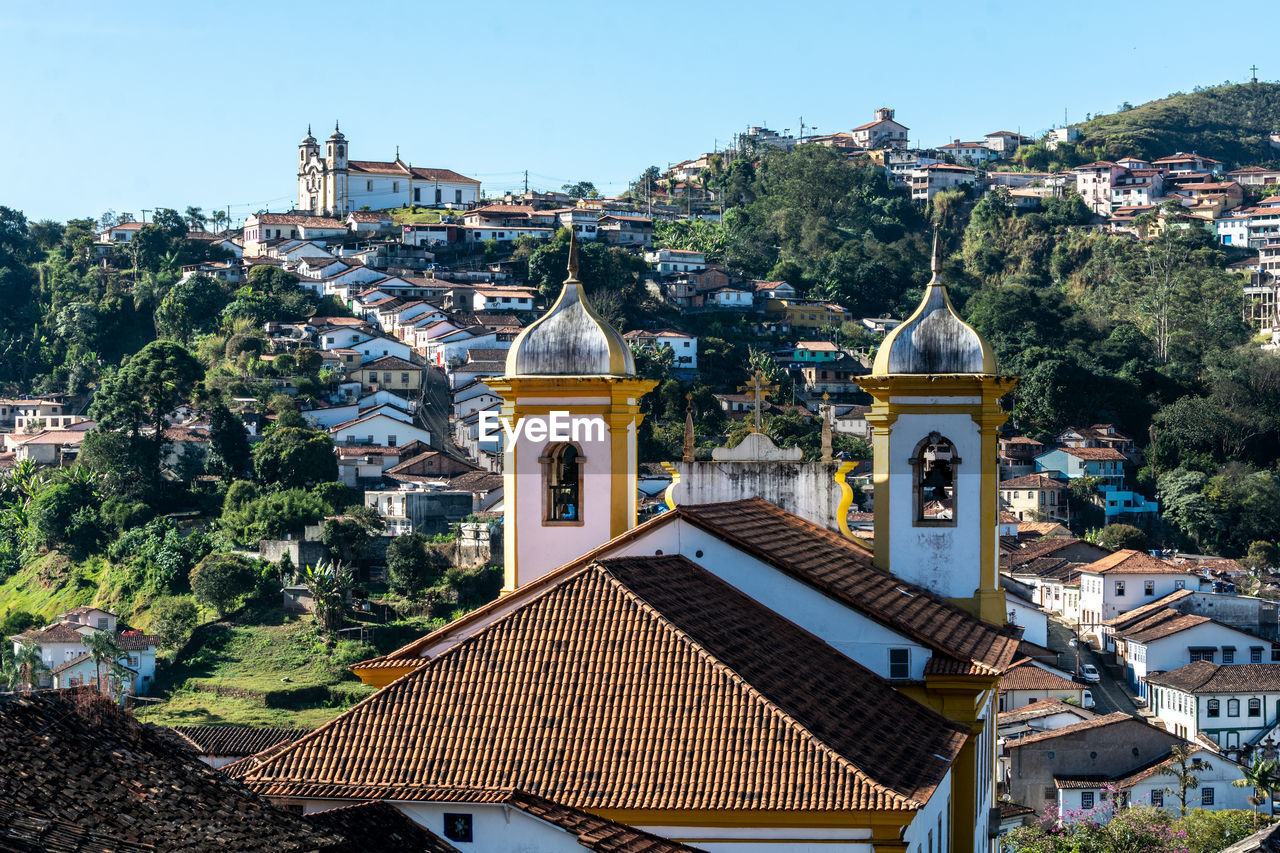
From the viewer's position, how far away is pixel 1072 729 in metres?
43.3

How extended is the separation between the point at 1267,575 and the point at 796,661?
60712mm

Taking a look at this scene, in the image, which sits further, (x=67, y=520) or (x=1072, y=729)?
(x=67, y=520)

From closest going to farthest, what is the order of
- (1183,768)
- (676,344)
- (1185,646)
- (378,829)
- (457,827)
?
(378,829) < (457,827) < (1183,768) < (1185,646) < (676,344)

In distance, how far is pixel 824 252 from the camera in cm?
11381

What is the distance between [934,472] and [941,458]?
0.17 m

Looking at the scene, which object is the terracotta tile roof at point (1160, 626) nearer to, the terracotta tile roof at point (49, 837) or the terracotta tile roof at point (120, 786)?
the terracotta tile roof at point (120, 786)

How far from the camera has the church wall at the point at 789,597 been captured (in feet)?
51.2

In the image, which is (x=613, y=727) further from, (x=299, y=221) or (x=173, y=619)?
(x=299, y=221)

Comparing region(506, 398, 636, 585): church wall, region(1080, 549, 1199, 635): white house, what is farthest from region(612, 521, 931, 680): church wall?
region(1080, 549, 1199, 635): white house

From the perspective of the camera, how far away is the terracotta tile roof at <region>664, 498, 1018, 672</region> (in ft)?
51.7

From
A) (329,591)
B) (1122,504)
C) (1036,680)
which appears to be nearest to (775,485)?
(1036,680)

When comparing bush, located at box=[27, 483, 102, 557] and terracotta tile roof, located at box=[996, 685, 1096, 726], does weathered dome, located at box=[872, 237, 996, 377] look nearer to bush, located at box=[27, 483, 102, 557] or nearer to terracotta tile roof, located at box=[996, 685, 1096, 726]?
terracotta tile roof, located at box=[996, 685, 1096, 726]

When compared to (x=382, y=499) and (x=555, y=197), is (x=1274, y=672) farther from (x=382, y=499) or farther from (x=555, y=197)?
(x=555, y=197)

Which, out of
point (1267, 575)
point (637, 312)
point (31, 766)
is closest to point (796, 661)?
point (31, 766)
